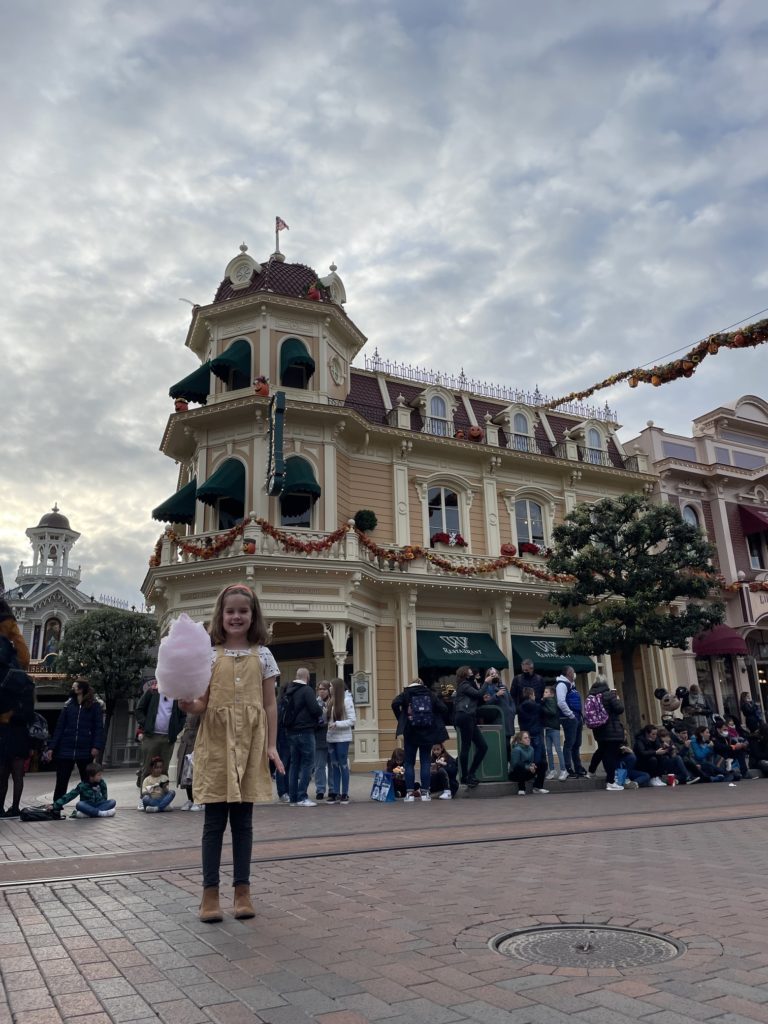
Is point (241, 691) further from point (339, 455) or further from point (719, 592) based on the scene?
point (719, 592)

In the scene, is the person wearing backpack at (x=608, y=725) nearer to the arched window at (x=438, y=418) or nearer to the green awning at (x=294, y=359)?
the green awning at (x=294, y=359)

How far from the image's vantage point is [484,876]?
5.62 m

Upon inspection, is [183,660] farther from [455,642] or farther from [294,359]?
[455,642]

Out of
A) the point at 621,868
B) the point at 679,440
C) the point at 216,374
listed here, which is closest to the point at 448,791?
the point at 621,868

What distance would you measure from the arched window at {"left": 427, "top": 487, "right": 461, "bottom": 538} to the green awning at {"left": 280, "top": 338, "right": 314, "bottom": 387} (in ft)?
17.4

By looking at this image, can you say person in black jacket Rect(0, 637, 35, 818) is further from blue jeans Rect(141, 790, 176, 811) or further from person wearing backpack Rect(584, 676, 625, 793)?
person wearing backpack Rect(584, 676, 625, 793)

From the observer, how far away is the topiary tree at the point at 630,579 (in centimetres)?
1892

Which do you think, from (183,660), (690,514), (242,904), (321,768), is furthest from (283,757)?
(690,514)

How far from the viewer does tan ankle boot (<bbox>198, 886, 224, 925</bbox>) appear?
419cm

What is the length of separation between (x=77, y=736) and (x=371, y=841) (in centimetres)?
508

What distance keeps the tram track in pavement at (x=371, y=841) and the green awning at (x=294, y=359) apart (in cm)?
1416

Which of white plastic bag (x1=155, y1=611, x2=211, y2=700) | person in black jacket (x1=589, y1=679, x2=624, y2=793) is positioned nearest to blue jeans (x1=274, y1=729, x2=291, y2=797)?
person in black jacket (x1=589, y1=679, x2=624, y2=793)

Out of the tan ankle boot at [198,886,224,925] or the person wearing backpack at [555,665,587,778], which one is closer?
the tan ankle boot at [198,886,224,925]

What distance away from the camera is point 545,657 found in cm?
2270
